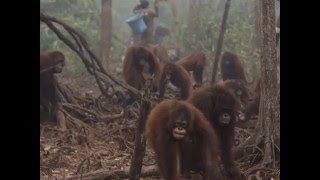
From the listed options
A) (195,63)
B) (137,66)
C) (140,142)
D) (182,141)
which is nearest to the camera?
(182,141)

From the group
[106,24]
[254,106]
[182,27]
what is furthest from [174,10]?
[254,106]

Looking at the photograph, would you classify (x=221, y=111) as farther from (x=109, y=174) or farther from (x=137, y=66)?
(x=109, y=174)

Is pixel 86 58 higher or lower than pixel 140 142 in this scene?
higher

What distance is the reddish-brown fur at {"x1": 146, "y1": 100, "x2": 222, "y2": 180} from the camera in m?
4.04

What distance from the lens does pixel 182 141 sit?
413 centimetres

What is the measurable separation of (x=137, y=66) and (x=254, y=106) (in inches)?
43.9

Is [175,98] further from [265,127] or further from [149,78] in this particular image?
[265,127]

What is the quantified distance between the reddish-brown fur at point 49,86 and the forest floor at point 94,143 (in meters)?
0.12

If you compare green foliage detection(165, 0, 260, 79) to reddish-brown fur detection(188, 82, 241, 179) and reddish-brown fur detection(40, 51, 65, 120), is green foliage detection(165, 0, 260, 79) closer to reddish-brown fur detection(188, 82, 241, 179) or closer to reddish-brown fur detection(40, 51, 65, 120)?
reddish-brown fur detection(188, 82, 241, 179)

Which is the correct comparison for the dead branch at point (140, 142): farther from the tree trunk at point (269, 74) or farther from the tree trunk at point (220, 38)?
the tree trunk at point (269, 74)

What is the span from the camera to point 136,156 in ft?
14.1

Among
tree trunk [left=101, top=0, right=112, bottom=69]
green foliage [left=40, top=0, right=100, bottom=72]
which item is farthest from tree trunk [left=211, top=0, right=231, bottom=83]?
green foliage [left=40, top=0, right=100, bottom=72]

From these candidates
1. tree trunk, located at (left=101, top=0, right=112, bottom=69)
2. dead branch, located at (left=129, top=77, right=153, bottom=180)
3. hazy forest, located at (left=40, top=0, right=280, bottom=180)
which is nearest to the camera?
dead branch, located at (left=129, top=77, right=153, bottom=180)

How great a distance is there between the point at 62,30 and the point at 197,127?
4.99 ft
